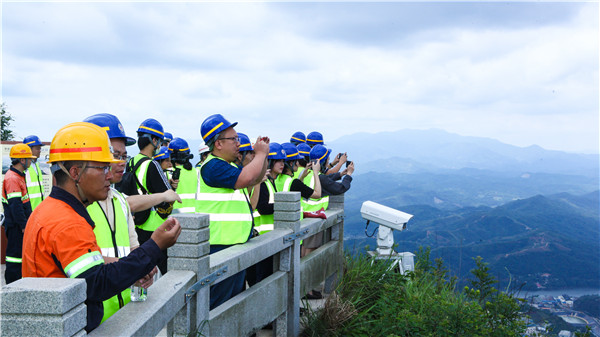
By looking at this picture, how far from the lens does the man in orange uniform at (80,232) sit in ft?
7.30

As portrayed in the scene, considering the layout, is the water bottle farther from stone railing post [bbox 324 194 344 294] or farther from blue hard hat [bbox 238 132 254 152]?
stone railing post [bbox 324 194 344 294]

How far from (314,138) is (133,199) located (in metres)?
5.26

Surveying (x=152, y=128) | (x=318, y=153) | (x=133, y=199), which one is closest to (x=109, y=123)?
(x=133, y=199)

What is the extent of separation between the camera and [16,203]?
734 centimetres

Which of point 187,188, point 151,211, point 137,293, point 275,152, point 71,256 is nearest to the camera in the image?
point 71,256

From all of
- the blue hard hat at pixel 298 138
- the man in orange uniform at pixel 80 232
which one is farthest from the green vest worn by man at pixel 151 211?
the blue hard hat at pixel 298 138

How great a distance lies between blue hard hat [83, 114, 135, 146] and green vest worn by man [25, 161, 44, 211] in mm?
4843

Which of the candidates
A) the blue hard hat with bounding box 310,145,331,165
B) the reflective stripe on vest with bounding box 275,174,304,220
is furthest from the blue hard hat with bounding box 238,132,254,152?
the blue hard hat with bounding box 310,145,331,165

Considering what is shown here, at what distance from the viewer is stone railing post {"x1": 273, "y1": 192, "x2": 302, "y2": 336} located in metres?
5.43

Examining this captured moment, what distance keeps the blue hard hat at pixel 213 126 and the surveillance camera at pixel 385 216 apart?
5757mm

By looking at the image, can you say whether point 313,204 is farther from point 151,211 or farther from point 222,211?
point 222,211

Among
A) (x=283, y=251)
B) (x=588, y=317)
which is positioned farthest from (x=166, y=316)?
(x=588, y=317)

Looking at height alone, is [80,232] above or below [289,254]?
above

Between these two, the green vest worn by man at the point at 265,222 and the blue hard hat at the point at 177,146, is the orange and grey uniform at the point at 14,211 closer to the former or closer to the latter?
the blue hard hat at the point at 177,146
